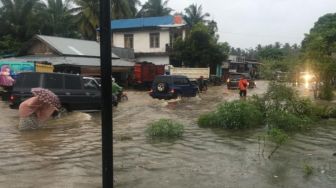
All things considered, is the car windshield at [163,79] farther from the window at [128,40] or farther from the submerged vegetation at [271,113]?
the window at [128,40]

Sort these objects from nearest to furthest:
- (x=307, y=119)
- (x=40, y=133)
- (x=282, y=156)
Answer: (x=282, y=156) → (x=40, y=133) → (x=307, y=119)

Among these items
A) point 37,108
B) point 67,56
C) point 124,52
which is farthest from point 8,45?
point 37,108

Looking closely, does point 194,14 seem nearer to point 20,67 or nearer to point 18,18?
point 18,18

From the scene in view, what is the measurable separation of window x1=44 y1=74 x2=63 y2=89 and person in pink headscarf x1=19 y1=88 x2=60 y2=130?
3.28 metres

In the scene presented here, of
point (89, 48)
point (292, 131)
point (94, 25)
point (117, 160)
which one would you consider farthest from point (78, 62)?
point (117, 160)

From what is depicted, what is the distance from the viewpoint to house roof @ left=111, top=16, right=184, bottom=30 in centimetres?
5022

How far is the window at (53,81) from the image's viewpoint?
17297 millimetres

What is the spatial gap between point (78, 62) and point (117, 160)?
24.8 metres

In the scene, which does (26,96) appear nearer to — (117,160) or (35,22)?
(117,160)

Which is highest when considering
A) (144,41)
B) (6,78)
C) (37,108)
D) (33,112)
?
(144,41)

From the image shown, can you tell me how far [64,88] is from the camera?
58.3 ft

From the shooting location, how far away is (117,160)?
31.0ft

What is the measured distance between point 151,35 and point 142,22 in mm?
1991

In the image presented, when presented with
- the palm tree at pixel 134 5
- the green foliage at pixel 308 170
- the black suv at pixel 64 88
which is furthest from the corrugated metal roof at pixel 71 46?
the green foliage at pixel 308 170
